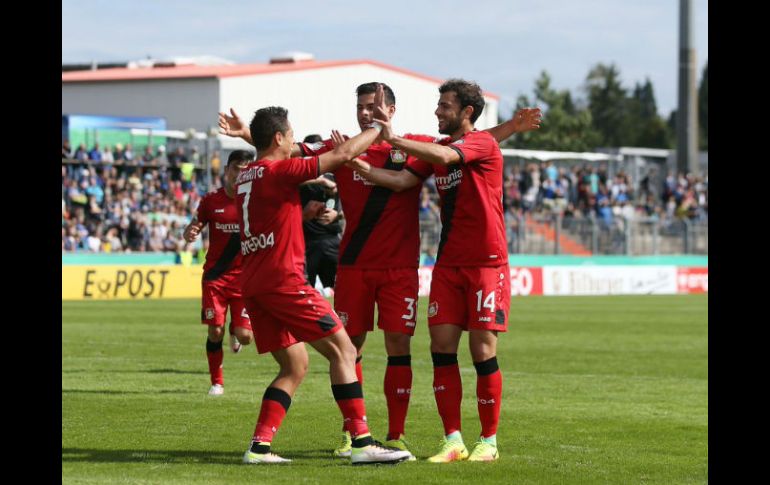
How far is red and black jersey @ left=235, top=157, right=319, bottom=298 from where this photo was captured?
795 centimetres

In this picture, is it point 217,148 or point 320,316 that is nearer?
point 320,316

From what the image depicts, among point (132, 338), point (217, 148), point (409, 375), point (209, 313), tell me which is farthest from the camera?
point (217, 148)

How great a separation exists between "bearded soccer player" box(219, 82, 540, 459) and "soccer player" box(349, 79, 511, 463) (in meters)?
0.24

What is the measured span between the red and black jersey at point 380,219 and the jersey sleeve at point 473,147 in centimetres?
46

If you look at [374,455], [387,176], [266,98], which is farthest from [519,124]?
[266,98]

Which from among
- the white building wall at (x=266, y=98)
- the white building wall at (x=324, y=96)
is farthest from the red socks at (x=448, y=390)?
the white building wall at (x=266, y=98)

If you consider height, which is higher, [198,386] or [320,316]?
[320,316]

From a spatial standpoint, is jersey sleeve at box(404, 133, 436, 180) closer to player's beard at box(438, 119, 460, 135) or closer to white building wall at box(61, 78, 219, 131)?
player's beard at box(438, 119, 460, 135)

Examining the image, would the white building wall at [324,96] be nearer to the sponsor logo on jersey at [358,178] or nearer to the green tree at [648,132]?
the sponsor logo on jersey at [358,178]
